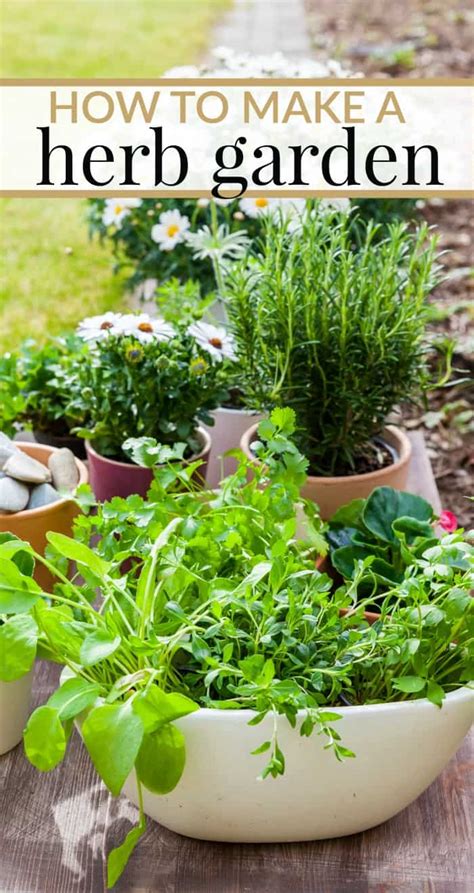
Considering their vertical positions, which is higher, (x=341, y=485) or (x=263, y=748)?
(x=341, y=485)

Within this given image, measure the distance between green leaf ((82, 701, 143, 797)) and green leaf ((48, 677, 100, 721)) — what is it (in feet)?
0.10

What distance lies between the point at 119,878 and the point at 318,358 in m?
0.81

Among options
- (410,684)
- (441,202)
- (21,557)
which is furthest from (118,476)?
(441,202)

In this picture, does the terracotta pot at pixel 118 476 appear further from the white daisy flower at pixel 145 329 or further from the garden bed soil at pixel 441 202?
the garden bed soil at pixel 441 202

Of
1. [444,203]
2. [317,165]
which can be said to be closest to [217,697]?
[317,165]

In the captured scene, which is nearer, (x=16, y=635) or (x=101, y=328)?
(x=16, y=635)

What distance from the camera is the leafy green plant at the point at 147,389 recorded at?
1.60 metres

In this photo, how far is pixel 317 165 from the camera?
212 centimetres

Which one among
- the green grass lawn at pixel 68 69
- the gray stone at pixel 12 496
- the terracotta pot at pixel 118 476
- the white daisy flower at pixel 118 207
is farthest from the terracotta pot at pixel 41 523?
the white daisy flower at pixel 118 207

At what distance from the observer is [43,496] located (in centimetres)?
148

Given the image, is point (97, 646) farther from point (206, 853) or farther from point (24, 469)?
point (24, 469)

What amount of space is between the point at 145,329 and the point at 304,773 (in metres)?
0.78

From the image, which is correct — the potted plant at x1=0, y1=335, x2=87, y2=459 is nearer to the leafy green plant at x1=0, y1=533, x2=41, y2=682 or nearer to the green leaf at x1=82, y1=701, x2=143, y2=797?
the leafy green plant at x1=0, y1=533, x2=41, y2=682

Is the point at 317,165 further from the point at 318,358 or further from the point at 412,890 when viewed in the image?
the point at 412,890
